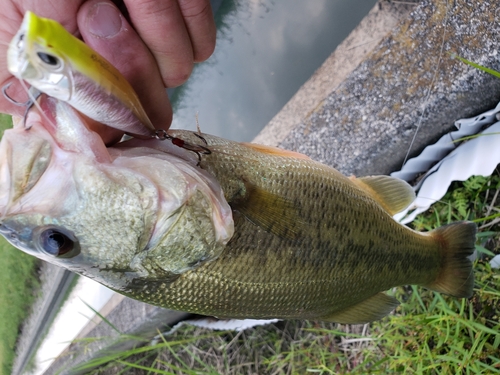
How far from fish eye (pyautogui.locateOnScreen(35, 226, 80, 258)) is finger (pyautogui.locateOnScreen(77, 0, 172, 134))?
0.57 meters

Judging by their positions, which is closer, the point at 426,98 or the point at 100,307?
the point at 426,98

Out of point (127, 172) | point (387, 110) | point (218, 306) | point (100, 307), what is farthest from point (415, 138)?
point (100, 307)

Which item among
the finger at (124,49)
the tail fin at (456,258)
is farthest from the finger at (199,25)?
the tail fin at (456,258)

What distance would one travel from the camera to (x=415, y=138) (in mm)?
2637

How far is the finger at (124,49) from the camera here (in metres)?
1.32

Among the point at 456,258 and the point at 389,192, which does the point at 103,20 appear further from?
the point at 456,258

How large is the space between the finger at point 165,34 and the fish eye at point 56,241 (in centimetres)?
69

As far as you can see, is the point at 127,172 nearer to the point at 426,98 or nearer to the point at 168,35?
the point at 168,35

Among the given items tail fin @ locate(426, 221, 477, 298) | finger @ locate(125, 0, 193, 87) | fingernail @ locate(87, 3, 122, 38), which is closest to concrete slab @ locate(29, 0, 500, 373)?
tail fin @ locate(426, 221, 477, 298)

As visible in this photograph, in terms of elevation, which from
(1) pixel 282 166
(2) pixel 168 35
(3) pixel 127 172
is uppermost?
(2) pixel 168 35

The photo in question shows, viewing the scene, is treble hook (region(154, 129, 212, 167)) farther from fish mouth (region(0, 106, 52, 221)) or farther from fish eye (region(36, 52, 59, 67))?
fish eye (region(36, 52, 59, 67))

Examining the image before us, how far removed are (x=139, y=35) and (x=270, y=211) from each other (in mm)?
746

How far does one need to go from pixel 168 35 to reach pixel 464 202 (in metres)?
2.01

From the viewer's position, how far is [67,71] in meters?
0.88
